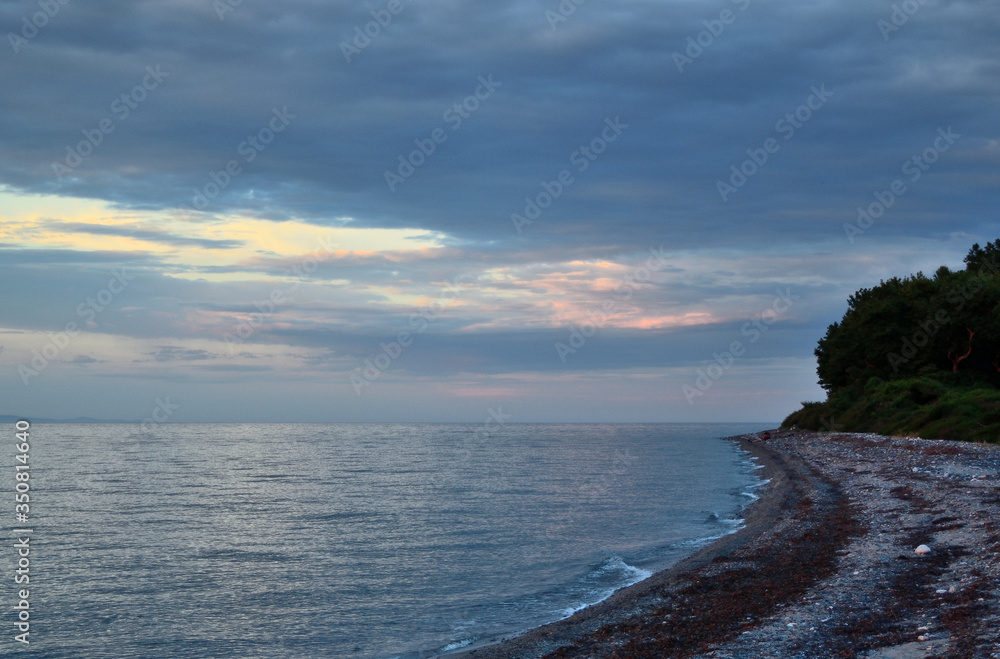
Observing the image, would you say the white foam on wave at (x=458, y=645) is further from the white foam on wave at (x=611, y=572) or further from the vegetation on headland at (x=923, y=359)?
→ the vegetation on headland at (x=923, y=359)

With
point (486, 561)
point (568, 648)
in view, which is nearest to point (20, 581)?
point (486, 561)

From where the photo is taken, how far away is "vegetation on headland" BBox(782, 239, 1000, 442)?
5450 cm

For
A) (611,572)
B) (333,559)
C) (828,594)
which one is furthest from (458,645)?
(333,559)

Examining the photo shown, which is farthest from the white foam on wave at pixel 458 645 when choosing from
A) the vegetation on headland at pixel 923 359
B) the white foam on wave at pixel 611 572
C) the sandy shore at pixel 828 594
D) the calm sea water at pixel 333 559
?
the vegetation on headland at pixel 923 359

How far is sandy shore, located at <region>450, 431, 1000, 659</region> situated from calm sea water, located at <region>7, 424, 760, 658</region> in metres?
2.19

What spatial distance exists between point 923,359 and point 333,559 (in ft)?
239

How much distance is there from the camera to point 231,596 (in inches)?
763

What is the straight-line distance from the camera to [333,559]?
24.2 metres

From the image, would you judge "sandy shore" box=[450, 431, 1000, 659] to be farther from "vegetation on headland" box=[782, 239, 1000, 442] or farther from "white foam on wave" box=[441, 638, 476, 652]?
"vegetation on headland" box=[782, 239, 1000, 442]

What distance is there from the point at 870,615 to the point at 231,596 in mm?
15216

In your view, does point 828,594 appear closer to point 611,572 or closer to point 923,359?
point 611,572

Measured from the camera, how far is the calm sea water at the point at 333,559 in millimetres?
16172

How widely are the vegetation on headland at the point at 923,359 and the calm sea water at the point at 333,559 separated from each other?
1622 centimetres

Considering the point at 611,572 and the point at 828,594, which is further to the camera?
the point at 611,572
